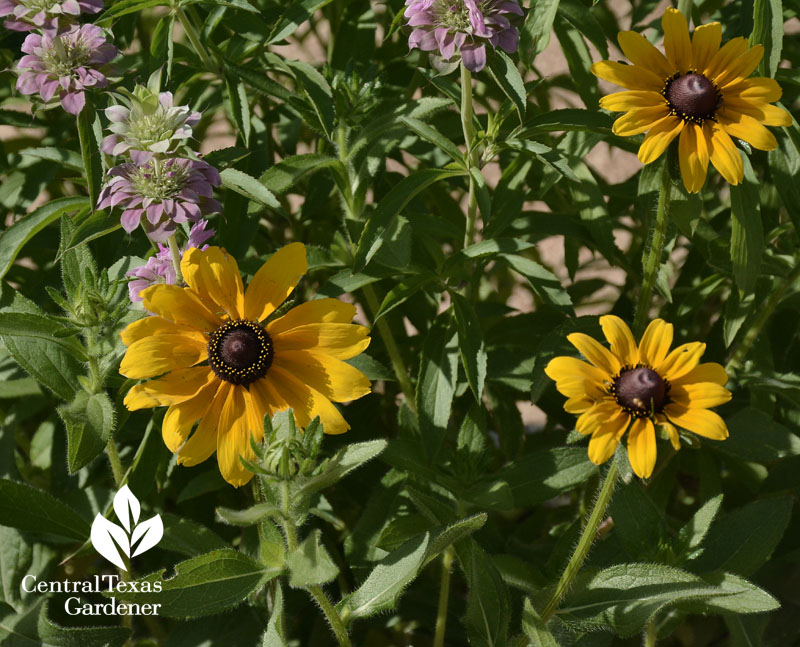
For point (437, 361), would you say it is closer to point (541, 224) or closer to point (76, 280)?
point (541, 224)

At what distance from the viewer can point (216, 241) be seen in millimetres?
1382

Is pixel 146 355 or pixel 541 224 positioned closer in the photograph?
pixel 146 355

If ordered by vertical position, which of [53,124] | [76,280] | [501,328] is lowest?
[501,328]

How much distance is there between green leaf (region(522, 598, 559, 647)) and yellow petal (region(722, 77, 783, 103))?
64 centimetres

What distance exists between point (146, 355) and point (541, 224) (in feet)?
2.21

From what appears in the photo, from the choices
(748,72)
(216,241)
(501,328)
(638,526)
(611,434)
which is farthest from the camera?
(501,328)

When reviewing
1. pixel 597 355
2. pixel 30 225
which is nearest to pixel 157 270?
pixel 30 225

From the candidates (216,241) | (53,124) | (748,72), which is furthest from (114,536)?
(748,72)

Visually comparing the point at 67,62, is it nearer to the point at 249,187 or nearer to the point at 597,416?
the point at 249,187

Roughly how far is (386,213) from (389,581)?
44 cm

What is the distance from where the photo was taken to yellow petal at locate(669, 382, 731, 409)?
0.94 meters

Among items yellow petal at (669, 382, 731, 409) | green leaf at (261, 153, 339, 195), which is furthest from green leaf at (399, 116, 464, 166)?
yellow petal at (669, 382, 731, 409)

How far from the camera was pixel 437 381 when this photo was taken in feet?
4.22

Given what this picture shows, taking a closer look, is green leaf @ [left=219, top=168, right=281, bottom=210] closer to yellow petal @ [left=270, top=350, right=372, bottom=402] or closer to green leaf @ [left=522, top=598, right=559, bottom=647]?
yellow petal @ [left=270, top=350, right=372, bottom=402]
